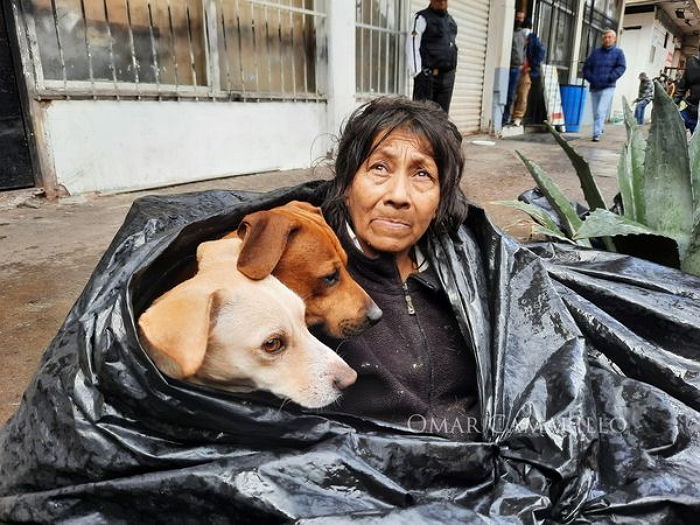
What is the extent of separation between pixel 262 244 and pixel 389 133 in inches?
23.9

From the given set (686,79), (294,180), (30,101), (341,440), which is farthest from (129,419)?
(686,79)

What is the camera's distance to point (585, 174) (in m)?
2.83

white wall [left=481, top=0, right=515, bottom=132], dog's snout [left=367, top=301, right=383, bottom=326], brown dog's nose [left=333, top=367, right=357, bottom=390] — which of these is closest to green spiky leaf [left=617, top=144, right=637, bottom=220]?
dog's snout [left=367, top=301, right=383, bottom=326]

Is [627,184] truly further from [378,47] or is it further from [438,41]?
[378,47]

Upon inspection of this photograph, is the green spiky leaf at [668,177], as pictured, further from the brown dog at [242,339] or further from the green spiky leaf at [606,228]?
the brown dog at [242,339]

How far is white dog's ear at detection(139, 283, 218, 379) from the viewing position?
1.06 metres

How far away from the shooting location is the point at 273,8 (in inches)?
227

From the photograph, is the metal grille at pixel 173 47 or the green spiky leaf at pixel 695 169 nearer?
the green spiky leaf at pixel 695 169

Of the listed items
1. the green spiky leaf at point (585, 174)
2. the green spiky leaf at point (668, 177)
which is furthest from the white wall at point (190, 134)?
the green spiky leaf at point (668, 177)

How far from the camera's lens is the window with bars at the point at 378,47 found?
725 cm

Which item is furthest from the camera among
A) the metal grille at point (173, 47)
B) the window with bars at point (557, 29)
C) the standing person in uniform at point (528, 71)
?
the window with bars at point (557, 29)

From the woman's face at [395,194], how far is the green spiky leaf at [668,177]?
1430 mm

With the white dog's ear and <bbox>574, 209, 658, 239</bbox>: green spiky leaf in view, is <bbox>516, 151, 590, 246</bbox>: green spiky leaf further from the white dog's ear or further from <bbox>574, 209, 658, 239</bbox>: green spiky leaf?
the white dog's ear

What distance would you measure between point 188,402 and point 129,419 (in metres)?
0.16
